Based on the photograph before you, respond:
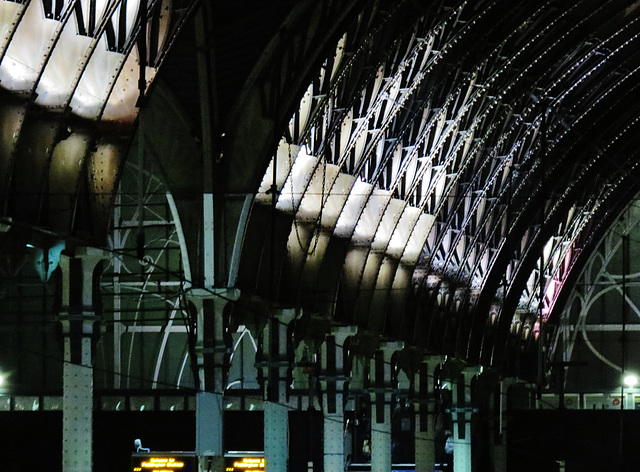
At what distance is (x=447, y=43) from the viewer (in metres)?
49.1

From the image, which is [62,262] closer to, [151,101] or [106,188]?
[106,188]

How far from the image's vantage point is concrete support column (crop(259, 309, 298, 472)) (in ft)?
149

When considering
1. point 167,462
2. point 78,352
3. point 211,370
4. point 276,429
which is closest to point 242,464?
point 167,462

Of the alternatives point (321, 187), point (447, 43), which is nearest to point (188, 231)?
point (321, 187)

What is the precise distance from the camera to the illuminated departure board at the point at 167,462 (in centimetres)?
4131

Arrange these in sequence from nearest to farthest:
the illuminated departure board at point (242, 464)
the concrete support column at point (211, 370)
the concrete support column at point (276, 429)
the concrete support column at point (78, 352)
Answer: the concrete support column at point (78, 352), the concrete support column at point (211, 370), the illuminated departure board at point (242, 464), the concrete support column at point (276, 429)

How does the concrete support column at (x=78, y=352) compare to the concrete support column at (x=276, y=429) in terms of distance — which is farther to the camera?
the concrete support column at (x=276, y=429)

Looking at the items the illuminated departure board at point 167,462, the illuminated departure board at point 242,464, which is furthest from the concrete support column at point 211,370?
the illuminated departure board at point 242,464

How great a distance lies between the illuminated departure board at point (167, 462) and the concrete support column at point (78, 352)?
7762 mm

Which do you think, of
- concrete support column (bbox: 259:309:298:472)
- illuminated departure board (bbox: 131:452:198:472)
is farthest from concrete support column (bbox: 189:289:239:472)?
concrete support column (bbox: 259:309:298:472)

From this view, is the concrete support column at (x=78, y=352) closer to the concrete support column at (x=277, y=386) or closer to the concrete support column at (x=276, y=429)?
the concrete support column at (x=277, y=386)

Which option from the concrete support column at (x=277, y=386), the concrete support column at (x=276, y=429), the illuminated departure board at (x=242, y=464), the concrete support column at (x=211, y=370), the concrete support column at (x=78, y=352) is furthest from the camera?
the concrete support column at (x=276, y=429)

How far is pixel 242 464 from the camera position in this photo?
42.1m

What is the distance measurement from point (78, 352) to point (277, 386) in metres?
12.7
